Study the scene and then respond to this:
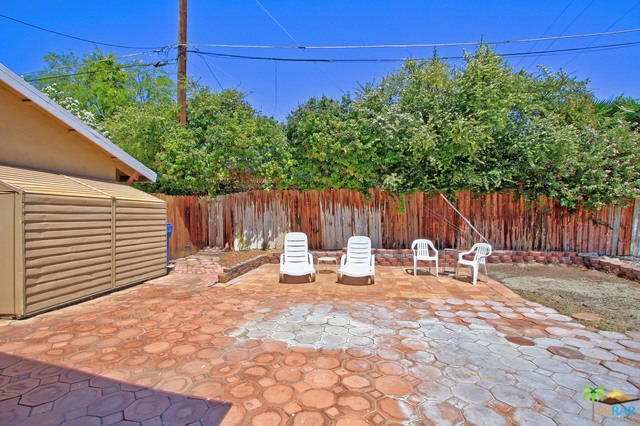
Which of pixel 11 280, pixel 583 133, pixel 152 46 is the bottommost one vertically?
pixel 11 280

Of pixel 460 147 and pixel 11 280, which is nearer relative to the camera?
pixel 11 280

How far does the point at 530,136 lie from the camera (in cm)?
845

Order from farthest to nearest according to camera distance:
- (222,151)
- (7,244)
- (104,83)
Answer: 1. (104,83)
2. (222,151)
3. (7,244)

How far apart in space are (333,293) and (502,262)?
219 inches

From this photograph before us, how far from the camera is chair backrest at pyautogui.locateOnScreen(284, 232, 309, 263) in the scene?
7.58m

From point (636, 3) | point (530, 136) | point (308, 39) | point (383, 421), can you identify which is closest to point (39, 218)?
point (383, 421)

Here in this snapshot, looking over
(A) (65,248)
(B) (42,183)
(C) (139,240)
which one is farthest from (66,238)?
(C) (139,240)

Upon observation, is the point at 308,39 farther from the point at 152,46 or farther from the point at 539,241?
the point at 539,241

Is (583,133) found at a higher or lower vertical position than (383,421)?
higher

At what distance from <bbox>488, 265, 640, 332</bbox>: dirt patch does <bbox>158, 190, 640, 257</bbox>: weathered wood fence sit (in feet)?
3.65

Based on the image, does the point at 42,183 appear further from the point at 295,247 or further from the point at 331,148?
the point at 331,148

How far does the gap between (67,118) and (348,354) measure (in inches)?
256

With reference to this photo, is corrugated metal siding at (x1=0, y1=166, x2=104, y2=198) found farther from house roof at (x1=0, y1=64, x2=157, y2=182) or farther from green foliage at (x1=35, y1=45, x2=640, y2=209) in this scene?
green foliage at (x1=35, y1=45, x2=640, y2=209)

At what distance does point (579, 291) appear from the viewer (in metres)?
6.27
